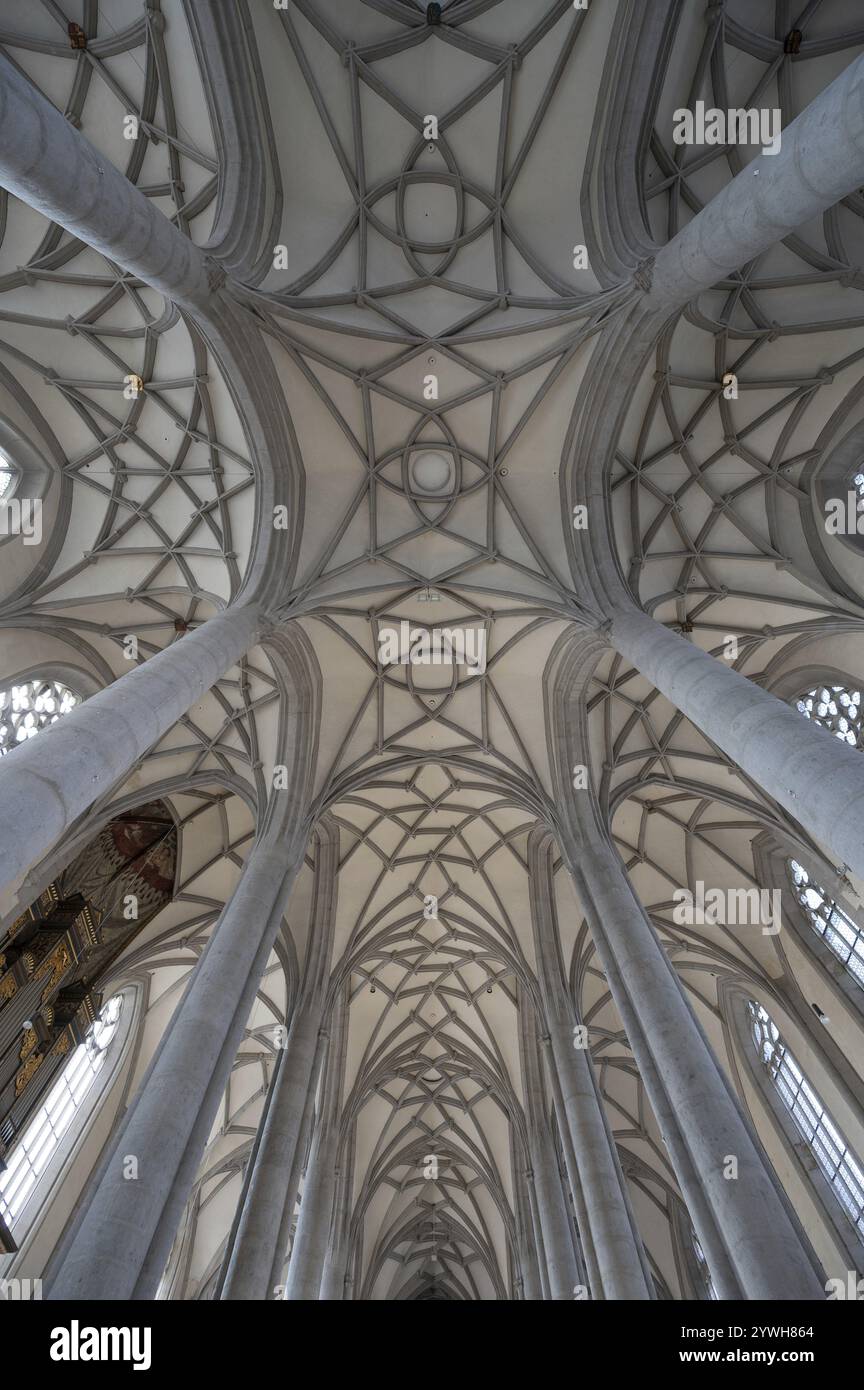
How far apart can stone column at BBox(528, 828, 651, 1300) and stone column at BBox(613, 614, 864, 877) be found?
9.38 m

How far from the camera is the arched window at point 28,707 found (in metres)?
15.5

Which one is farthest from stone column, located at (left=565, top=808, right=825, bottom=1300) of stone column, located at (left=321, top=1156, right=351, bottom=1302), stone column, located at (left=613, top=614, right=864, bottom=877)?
stone column, located at (left=321, top=1156, right=351, bottom=1302)

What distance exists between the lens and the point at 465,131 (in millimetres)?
14297

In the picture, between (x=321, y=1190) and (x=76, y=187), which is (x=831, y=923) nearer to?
(x=321, y=1190)

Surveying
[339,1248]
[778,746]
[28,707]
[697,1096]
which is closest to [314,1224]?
[339,1248]

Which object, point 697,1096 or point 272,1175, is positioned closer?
point 697,1096

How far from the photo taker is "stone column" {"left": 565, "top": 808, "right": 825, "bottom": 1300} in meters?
8.09

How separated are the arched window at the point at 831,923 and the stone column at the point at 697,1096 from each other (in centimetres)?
571

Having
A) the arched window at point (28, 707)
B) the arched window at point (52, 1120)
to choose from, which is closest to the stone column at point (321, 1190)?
the arched window at point (52, 1120)

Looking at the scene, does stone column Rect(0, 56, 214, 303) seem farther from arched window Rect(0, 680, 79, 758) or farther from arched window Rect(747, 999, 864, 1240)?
arched window Rect(747, 999, 864, 1240)

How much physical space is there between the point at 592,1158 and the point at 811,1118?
592cm

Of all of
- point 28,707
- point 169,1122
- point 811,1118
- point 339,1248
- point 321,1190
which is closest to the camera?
point 169,1122

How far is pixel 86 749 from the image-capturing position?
25.4ft
